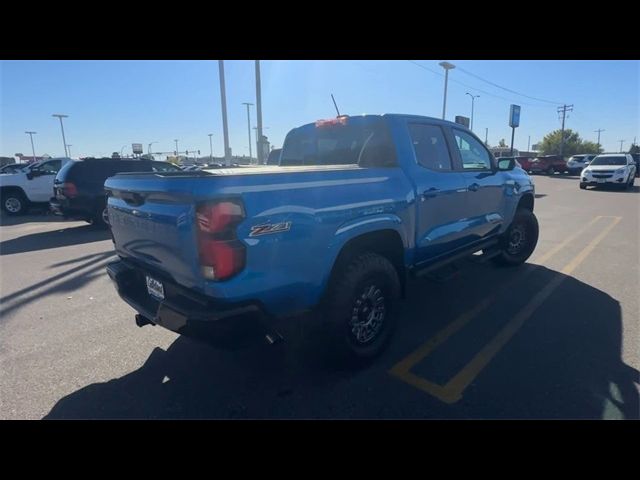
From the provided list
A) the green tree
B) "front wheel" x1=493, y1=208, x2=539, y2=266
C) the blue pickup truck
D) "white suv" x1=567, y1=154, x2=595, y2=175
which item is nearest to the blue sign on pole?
"white suv" x1=567, y1=154, x2=595, y2=175

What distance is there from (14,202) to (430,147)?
543 inches

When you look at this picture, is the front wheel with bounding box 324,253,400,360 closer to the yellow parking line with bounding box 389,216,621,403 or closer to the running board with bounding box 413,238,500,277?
the yellow parking line with bounding box 389,216,621,403

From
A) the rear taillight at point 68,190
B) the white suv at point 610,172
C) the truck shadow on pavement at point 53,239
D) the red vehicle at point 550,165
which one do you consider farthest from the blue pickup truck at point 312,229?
the red vehicle at point 550,165

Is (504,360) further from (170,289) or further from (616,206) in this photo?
(616,206)

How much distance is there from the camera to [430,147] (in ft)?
12.5

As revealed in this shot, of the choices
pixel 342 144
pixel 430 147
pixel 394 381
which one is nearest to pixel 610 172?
pixel 430 147

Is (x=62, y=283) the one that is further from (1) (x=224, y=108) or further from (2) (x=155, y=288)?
(1) (x=224, y=108)

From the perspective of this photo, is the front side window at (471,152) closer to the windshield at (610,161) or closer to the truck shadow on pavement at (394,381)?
the truck shadow on pavement at (394,381)

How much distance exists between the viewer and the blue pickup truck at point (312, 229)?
2.12 m

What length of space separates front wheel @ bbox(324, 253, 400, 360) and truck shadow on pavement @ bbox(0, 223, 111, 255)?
7.36 metres

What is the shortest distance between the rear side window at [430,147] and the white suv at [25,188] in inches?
482

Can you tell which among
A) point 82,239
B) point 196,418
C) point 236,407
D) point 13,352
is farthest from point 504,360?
point 82,239

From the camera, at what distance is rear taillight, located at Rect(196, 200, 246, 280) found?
205 centimetres
